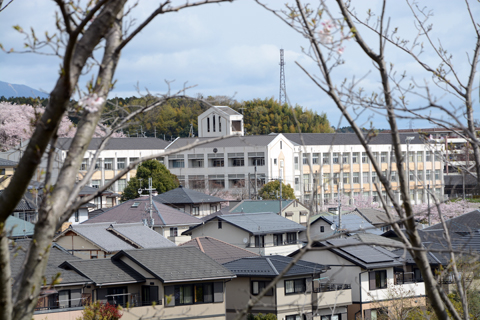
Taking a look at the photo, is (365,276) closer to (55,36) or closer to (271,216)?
(271,216)

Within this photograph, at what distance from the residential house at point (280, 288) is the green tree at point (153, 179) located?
20.7 m

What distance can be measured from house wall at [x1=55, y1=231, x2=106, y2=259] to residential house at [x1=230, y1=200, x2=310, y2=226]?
14.1 m

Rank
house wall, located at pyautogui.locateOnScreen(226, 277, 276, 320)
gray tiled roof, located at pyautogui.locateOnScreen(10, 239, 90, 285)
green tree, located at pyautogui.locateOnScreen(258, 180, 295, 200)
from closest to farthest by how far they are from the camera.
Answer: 1. gray tiled roof, located at pyautogui.locateOnScreen(10, 239, 90, 285)
2. house wall, located at pyautogui.locateOnScreen(226, 277, 276, 320)
3. green tree, located at pyautogui.locateOnScreen(258, 180, 295, 200)

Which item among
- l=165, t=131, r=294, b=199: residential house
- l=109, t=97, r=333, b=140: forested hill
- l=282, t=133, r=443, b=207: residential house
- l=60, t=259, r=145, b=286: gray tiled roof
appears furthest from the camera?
l=109, t=97, r=333, b=140: forested hill

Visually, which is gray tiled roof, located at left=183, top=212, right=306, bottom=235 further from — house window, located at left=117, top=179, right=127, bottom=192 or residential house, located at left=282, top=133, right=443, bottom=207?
house window, located at left=117, top=179, right=127, bottom=192

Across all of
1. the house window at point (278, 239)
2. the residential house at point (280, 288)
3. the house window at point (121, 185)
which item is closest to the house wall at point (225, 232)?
the house window at point (278, 239)

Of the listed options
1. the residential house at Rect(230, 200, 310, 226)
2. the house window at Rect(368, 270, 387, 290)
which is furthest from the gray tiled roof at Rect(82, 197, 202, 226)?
the house window at Rect(368, 270, 387, 290)

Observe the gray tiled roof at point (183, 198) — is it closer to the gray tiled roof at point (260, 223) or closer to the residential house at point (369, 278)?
the gray tiled roof at point (260, 223)

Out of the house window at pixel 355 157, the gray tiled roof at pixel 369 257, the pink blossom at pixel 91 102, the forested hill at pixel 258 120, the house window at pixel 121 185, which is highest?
the forested hill at pixel 258 120

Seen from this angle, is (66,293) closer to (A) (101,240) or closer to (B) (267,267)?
(A) (101,240)

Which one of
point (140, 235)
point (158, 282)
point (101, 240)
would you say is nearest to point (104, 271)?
point (158, 282)

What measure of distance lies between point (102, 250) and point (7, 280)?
1982 cm

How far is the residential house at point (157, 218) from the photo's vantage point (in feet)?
95.6

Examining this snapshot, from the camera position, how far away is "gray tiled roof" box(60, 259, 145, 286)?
1701cm
